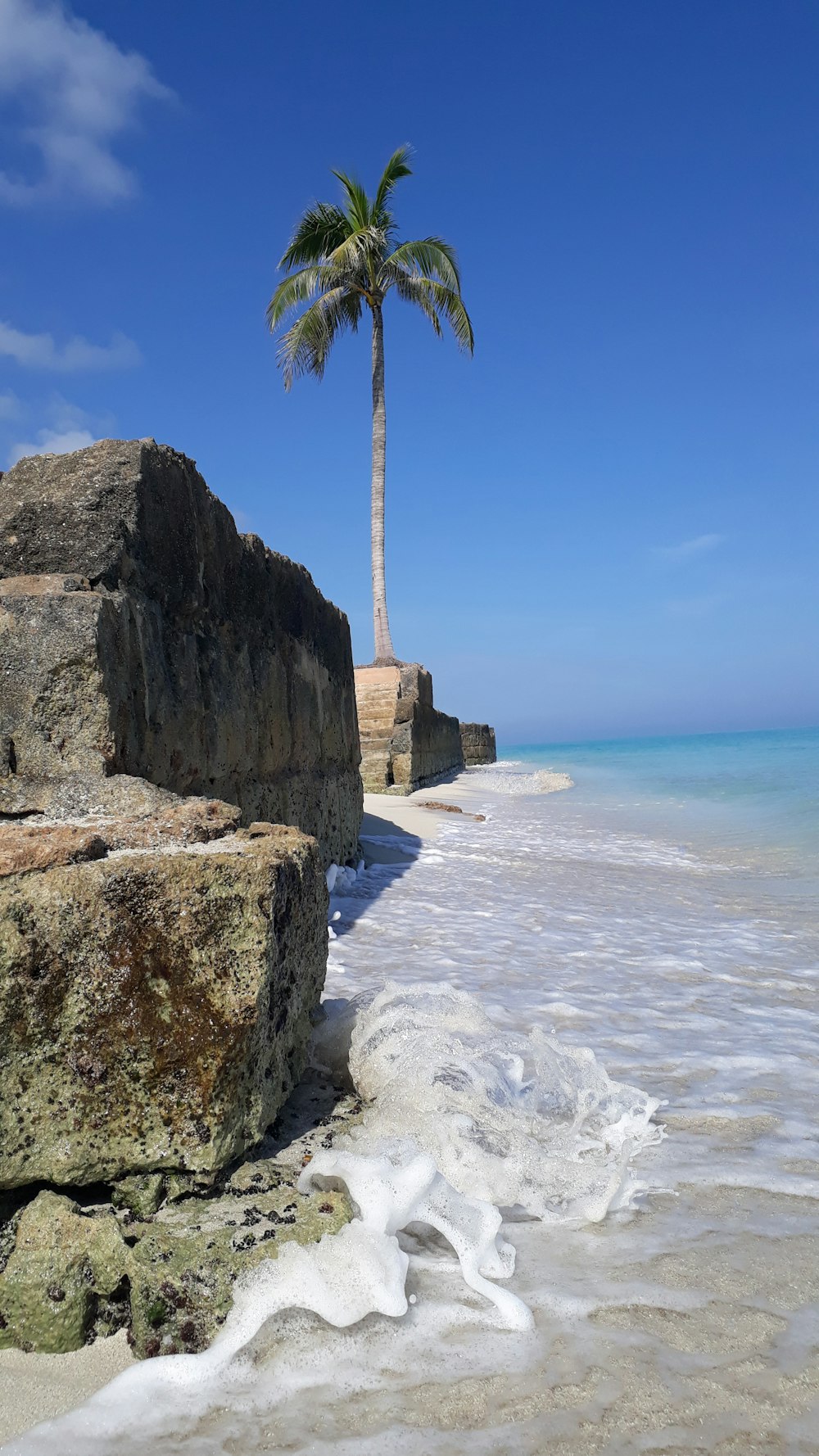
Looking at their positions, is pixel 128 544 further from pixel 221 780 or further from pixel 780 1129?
pixel 780 1129

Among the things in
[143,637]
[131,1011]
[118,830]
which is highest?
[143,637]

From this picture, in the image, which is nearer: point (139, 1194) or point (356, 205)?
point (139, 1194)

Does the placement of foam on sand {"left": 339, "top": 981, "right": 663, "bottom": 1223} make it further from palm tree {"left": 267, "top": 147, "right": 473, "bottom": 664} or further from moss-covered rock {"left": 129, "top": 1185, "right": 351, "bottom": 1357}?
palm tree {"left": 267, "top": 147, "right": 473, "bottom": 664}

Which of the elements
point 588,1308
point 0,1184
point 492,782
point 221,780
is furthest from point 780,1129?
point 492,782

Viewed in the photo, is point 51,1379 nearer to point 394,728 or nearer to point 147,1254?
point 147,1254

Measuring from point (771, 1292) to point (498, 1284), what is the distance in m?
0.49

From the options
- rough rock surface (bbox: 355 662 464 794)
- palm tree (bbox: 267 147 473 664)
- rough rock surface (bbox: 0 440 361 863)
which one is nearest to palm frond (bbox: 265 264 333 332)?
palm tree (bbox: 267 147 473 664)

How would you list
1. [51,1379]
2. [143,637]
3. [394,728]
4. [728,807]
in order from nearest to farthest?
[51,1379] → [143,637] → [394,728] → [728,807]

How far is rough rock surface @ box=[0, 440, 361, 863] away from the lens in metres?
2.48

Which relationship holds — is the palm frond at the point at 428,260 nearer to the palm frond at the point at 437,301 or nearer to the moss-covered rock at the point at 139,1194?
the palm frond at the point at 437,301

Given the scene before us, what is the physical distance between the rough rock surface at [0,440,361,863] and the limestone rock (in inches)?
44.5

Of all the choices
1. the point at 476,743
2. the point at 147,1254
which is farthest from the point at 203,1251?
the point at 476,743

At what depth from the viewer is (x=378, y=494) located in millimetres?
16781

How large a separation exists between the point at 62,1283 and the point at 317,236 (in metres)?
18.9
